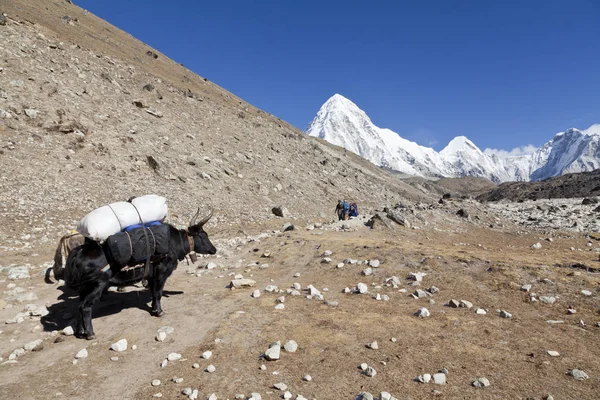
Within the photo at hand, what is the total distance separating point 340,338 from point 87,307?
512 centimetres

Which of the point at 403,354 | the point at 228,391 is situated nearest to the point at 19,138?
the point at 228,391

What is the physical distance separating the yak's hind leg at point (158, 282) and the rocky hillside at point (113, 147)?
9.10 m

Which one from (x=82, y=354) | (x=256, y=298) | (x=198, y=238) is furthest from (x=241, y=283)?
(x=82, y=354)

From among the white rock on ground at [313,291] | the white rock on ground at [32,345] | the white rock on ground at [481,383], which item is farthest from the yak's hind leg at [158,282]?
the white rock on ground at [481,383]

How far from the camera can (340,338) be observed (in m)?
6.62

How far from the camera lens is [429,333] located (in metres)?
6.73

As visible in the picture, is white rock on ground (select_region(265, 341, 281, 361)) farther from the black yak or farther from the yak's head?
the yak's head

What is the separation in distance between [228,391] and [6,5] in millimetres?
45144

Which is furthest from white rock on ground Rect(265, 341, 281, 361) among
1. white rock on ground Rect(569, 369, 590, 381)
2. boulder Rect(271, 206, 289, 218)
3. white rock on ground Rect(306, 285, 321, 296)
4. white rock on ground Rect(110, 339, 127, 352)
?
boulder Rect(271, 206, 289, 218)

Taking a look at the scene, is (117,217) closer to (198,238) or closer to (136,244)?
(136,244)

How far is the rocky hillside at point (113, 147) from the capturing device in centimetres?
1750

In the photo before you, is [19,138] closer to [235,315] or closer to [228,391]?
[235,315]

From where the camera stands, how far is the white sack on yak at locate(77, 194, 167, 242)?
286 inches

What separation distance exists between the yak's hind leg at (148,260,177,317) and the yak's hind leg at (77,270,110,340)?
111cm
